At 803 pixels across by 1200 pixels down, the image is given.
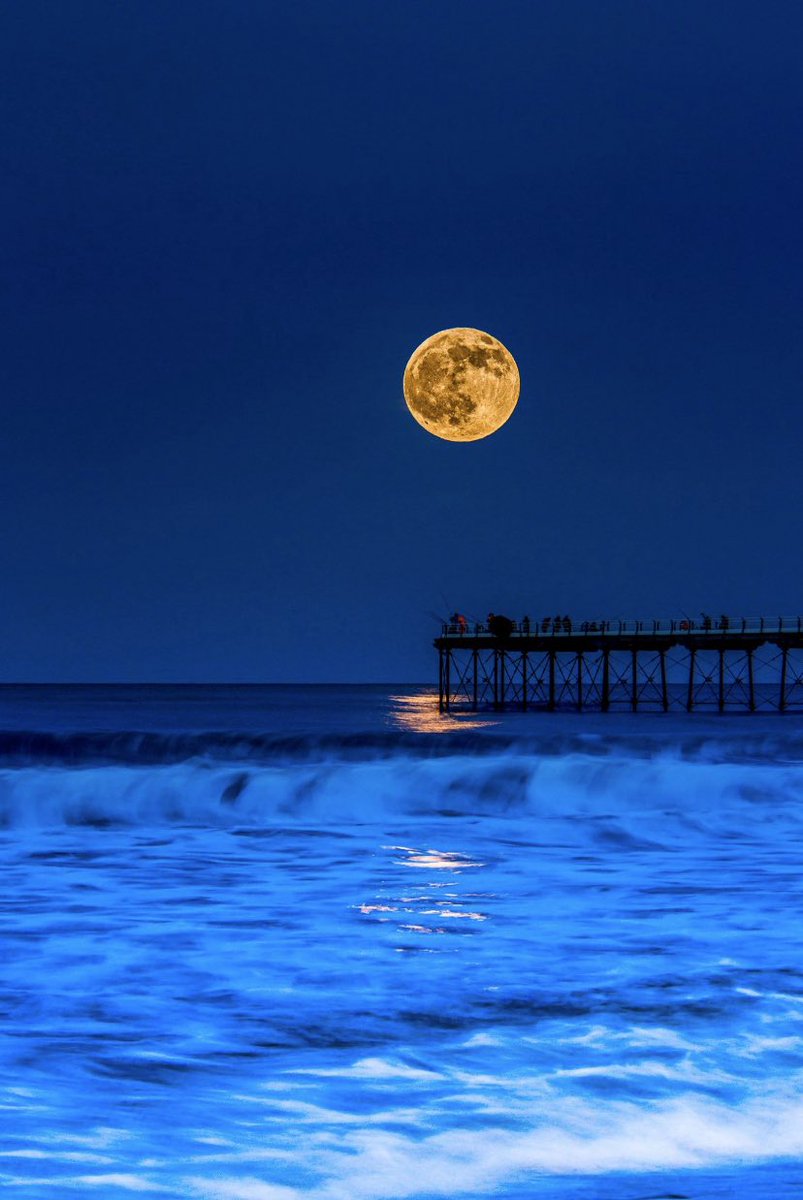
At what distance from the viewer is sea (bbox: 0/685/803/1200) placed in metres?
6.20

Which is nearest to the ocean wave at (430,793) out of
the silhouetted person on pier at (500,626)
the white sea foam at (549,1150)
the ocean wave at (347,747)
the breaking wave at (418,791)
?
the breaking wave at (418,791)

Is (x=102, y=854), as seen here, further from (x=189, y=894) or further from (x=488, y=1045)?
(x=488, y=1045)

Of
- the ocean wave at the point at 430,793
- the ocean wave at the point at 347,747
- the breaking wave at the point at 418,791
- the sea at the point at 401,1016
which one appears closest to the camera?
the sea at the point at 401,1016

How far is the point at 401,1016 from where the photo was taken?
8.88m

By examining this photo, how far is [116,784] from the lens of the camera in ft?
90.2

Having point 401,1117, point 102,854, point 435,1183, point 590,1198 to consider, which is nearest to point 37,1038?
point 401,1117

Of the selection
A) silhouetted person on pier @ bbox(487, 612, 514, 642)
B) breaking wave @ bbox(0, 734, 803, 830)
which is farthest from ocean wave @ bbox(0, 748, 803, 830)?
silhouetted person on pier @ bbox(487, 612, 514, 642)

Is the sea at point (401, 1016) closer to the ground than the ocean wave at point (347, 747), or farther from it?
farther from it

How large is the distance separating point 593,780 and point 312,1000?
2107 cm

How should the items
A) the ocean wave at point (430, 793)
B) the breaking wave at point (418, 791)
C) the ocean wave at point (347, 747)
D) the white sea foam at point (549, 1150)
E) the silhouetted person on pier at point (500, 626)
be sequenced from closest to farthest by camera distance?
the white sea foam at point (549, 1150), the ocean wave at point (430, 793), the breaking wave at point (418, 791), the ocean wave at point (347, 747), the silhouetted person on pier at point (500, 626)

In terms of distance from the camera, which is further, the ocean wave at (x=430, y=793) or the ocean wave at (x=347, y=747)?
the ocean wave at (x=347, y=747)

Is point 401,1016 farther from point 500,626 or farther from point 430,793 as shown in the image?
point 500,626

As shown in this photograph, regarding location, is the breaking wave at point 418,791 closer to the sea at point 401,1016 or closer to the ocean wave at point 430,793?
the ocean wave at point 430,793

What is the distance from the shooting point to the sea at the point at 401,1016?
244 inches
